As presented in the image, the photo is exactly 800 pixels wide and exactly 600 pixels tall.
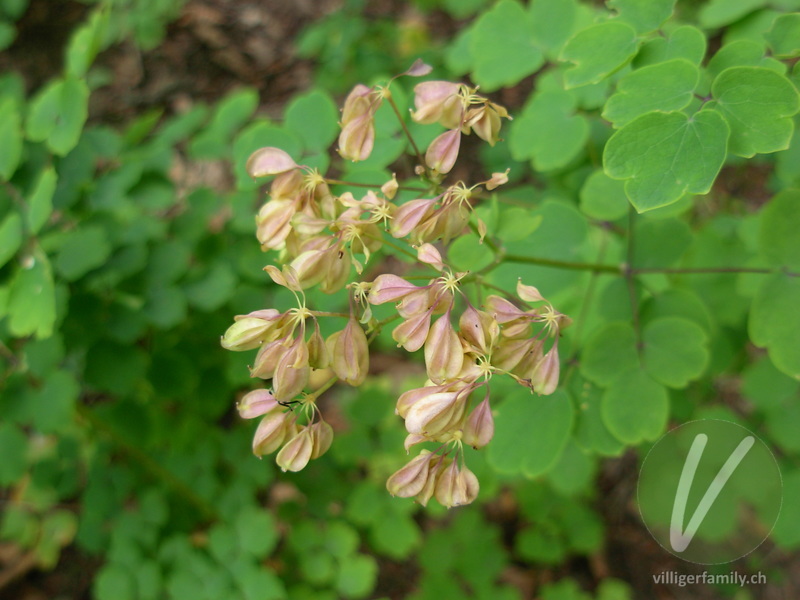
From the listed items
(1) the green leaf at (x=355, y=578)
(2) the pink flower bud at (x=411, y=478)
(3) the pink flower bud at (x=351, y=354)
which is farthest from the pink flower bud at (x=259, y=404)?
(1) the green leaf at (x=355, y=578)

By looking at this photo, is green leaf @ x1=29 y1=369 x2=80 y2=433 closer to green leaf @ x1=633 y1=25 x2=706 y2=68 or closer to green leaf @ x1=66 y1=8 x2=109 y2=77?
green leaf @ x1=66 y1=8 x2=109 y2=77

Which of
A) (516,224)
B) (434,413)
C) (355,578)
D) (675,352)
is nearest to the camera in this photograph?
(434,413)

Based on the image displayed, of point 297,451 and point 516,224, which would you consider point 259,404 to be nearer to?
point 297,451

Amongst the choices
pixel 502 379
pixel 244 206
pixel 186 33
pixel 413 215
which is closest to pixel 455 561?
pixel 502 379

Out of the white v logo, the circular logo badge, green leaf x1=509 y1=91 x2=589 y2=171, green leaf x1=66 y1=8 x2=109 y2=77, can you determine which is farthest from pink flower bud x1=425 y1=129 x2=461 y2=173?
green leaf x1=66 y1=8 x2=109 y2=77

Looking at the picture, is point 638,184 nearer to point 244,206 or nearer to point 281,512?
point 244,206

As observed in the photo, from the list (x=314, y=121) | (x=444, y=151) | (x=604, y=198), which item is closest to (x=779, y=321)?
(x=604, y=198)
